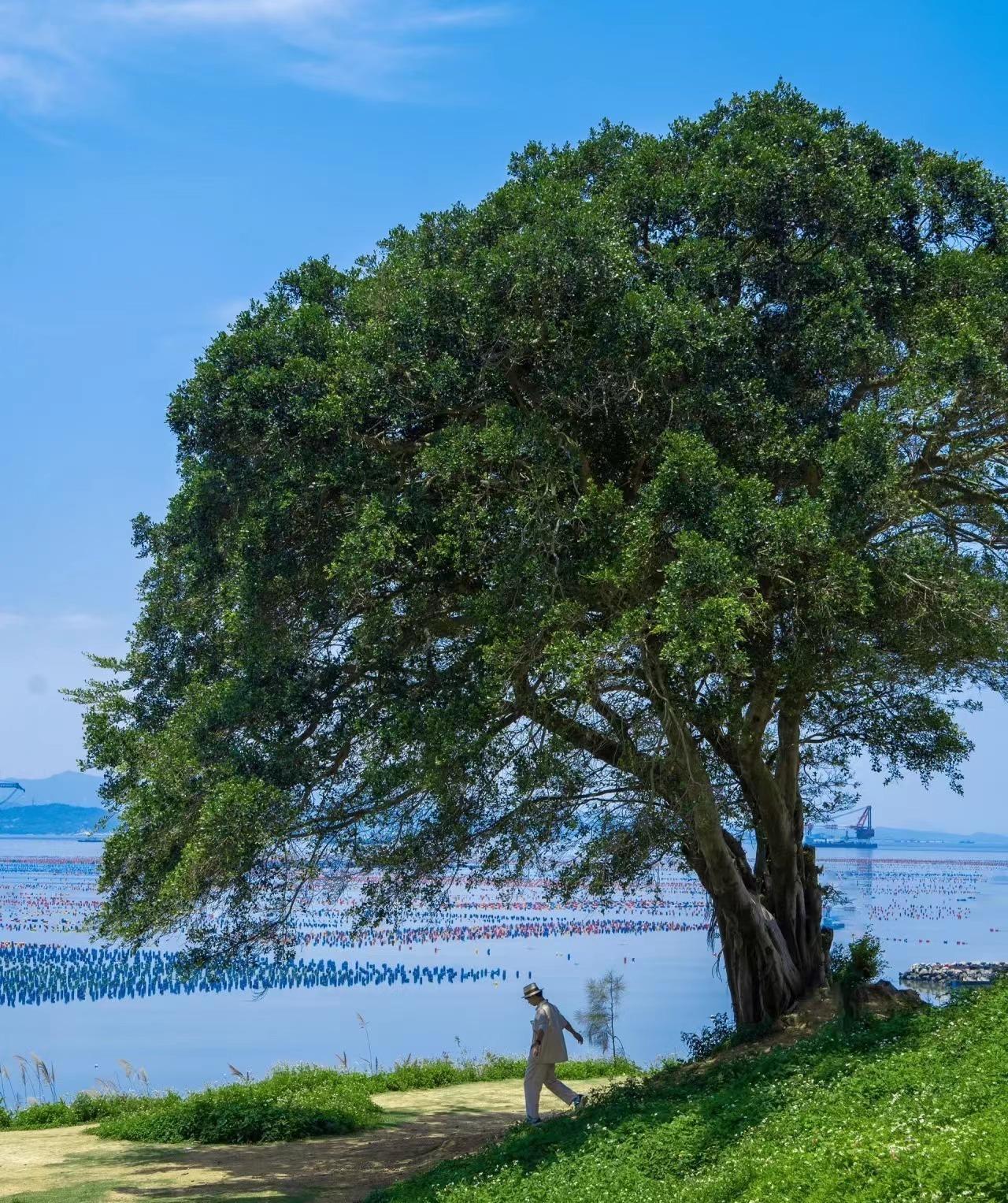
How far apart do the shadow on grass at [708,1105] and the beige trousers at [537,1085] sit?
443 mm

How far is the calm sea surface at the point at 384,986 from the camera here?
29.4 metres

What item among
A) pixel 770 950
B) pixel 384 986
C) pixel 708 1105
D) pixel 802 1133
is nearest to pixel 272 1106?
pixel 770 950

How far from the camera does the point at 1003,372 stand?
11.1 metres

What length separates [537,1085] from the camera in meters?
12.6

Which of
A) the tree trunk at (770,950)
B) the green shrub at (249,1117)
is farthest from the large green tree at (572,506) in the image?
the green shrub at (249,1117)

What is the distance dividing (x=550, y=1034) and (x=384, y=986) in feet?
96.4

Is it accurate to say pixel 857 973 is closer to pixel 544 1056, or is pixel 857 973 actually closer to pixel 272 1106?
pixel 544 1056

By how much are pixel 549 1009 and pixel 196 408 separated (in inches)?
269

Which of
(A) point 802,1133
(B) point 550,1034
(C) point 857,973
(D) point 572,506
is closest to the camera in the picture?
(A) point 802,1133

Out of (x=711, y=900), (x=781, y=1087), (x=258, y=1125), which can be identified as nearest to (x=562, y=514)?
(x=781, y=1087)

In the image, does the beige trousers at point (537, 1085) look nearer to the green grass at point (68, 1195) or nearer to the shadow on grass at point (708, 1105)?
the shadow on grass at point (708, 1105)

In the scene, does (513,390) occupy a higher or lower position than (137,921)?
higher

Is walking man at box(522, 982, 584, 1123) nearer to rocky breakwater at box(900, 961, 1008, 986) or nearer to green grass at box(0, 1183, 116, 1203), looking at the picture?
green grass at box(0, 1183, 116, 1203)

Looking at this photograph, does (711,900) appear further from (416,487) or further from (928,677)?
(416,487)
